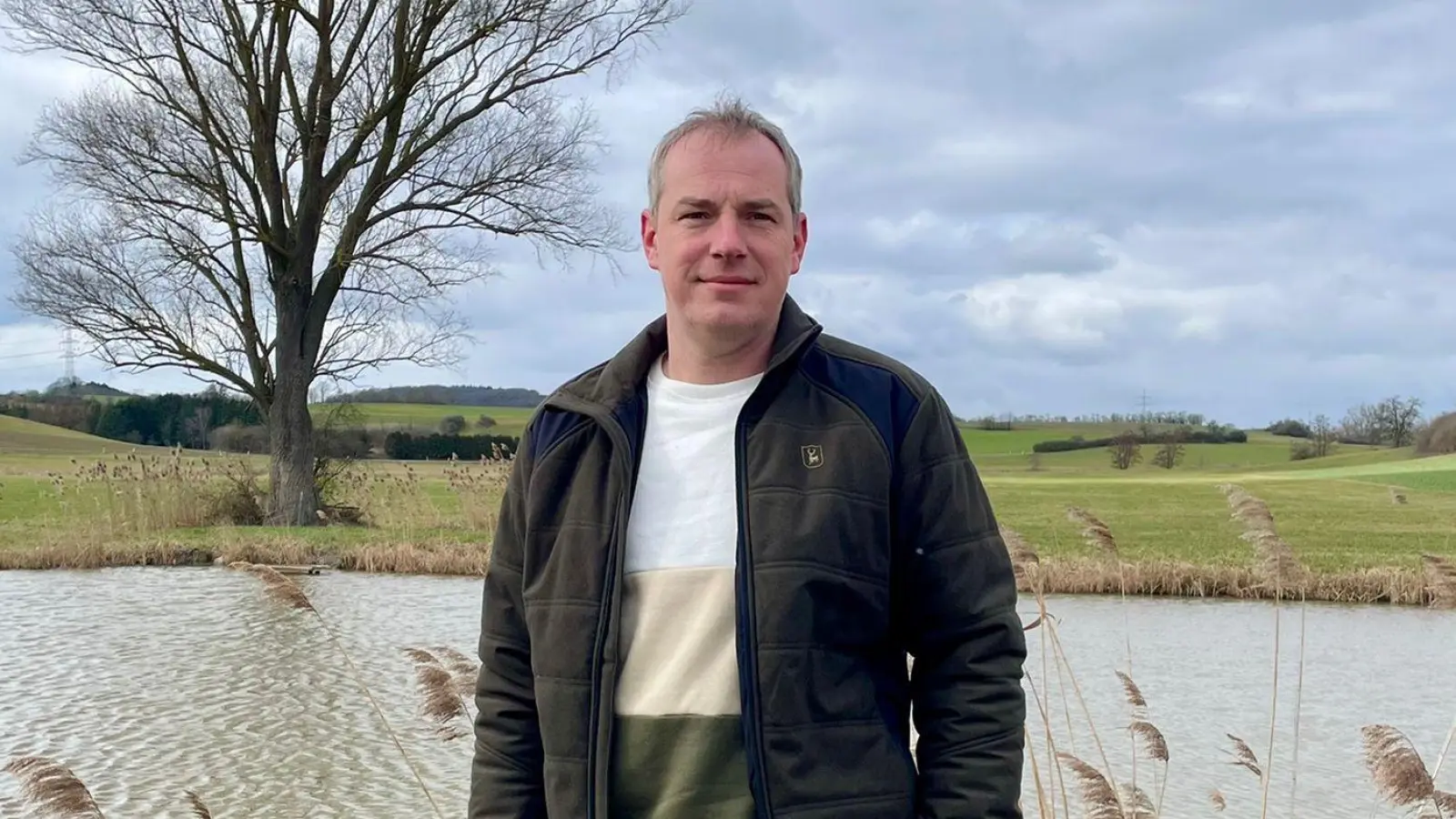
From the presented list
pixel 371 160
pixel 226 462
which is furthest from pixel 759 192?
pixel 226 462

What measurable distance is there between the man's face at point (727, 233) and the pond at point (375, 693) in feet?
7.44

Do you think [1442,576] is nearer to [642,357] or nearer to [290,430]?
[642,357]

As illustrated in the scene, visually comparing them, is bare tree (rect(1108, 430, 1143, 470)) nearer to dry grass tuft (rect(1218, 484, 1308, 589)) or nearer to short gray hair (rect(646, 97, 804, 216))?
dry grass tuft (rect(1218, 484, 1308, 589))

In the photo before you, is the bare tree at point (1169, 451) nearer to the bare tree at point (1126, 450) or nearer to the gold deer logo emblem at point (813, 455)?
the bare tree at point (1126, 450)

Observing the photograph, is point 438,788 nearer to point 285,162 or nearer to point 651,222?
point 651,222

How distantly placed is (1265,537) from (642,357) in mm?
2019

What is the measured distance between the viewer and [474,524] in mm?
13289

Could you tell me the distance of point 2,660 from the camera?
21.9ft

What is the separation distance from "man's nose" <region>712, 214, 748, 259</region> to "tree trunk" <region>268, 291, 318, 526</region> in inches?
A: 555

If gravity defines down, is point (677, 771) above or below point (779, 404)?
below

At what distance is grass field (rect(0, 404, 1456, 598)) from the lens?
33.6ft

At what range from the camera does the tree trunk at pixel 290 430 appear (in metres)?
14.8

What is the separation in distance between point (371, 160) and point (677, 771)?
14680mm

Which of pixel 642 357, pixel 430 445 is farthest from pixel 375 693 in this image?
pixel 430 445
